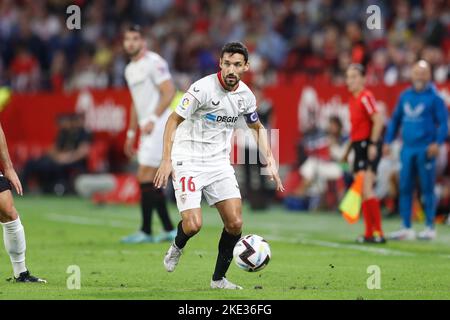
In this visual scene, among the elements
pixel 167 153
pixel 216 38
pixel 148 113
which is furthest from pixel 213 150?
pixel 216 38

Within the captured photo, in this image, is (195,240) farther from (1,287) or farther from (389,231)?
(1,287)

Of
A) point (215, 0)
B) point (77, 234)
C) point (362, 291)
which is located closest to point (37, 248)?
point (77, 234)

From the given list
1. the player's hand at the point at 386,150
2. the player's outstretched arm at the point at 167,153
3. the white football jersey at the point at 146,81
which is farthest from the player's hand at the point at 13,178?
the player's hand at the point at 386,150

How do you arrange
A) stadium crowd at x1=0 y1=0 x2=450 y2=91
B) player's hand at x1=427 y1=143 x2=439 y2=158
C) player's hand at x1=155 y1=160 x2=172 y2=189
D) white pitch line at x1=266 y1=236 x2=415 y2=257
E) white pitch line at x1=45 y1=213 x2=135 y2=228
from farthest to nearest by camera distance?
stadium crowd at x1=0 y1=0 x2=450 y2=91, white pitch line at x1=45 y1=213 x2=135 y2=228, player's hand at x1=427 y1=143 x2=439 y2=158, white pitch line at x1=266 y1=236 x2=415 y2=257, player's hand at x1=155 y1=160 x2=172 y2=189

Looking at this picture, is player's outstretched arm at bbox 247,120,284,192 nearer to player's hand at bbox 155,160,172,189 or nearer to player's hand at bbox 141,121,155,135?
player's hand at bbox 155,160,172,189

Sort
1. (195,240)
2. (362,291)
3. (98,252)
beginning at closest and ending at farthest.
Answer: (362,291), (98,252), (195,240)

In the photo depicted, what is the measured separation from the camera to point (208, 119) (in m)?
9.82

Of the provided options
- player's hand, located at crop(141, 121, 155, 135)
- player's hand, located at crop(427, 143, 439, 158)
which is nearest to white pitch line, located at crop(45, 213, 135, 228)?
player's hand, located at crop(141, 121, 155, 135)

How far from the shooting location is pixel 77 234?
15.7 meters

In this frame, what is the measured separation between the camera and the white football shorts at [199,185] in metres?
9.65

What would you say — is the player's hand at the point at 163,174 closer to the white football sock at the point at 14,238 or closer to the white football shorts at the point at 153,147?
the white football sock at the point at 14,238

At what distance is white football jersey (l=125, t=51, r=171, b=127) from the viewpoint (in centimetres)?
1428

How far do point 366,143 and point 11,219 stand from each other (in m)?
5.89

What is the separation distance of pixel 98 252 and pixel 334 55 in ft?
32.9
